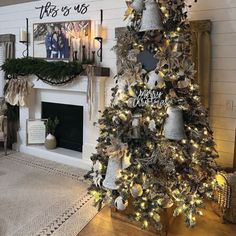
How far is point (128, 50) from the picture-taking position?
8.30ft

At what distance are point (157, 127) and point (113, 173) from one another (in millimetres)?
583

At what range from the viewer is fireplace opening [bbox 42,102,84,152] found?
418cm

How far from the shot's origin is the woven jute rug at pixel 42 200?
2416 mm

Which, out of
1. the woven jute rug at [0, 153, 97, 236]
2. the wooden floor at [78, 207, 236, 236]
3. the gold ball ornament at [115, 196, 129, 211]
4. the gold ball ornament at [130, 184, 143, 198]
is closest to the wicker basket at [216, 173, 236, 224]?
the wooden floor at [78, 207, 236, 236]

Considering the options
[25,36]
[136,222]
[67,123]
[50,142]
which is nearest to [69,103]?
[67,123]

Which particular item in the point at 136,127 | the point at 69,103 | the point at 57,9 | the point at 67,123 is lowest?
the point at 67,123

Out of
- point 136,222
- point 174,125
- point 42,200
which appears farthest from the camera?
point 42,200

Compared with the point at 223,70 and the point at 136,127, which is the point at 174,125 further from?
the point at 223,70

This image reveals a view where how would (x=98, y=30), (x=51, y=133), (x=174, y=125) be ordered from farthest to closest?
(x=51, y=133) → (x=98, y=30) → (x=174, y=125)

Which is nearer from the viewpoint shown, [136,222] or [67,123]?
[136,222]

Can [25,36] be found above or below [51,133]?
above

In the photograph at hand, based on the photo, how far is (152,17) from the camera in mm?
2258

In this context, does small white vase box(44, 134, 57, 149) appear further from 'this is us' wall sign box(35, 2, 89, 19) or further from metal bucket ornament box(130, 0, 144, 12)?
metal bucket ornament box(130, 0, 144, 12)

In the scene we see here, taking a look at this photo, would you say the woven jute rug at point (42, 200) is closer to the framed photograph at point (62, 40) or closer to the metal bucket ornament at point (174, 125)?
the metal bucket ornament at point (174, 125)
